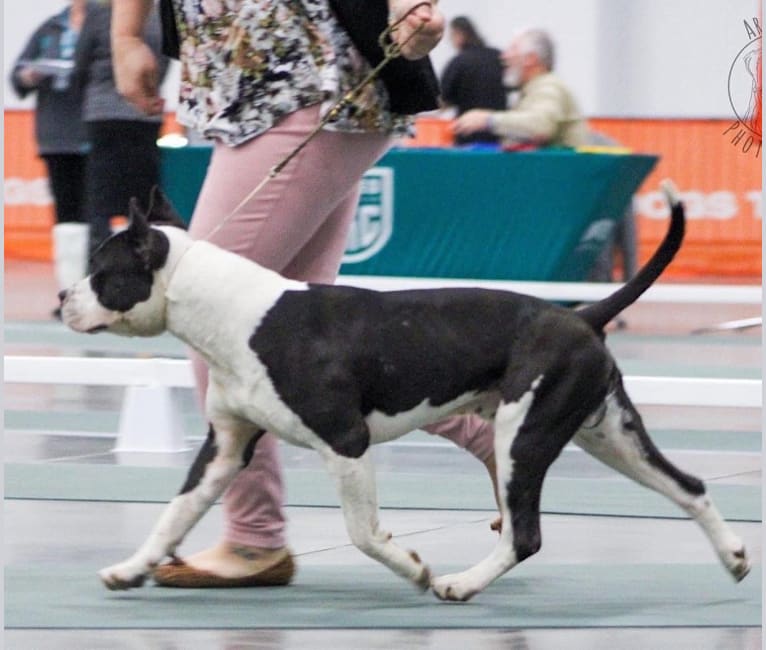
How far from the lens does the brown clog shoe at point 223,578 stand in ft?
15.0

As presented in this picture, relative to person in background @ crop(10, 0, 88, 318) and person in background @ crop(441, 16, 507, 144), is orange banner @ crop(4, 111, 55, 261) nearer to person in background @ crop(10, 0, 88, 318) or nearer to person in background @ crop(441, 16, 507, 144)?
person in background @ crop(441, 16, 507, 144)

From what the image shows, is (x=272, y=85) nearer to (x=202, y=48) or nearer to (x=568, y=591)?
(x=202, y=48)

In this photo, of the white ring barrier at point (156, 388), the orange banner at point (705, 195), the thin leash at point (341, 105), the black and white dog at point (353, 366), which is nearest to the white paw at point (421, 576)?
the black and white dog at point (353, 366)

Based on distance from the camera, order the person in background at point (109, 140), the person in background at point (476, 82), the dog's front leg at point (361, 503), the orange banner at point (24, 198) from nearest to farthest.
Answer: the dog's front leg at point (361, 503)
the person in background at point (109, 140)
the person in background at point (476, 82)
the orange banner at point (24, 198)

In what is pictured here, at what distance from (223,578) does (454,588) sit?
23.3 inches

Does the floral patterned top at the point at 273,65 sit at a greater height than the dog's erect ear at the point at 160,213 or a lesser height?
greater

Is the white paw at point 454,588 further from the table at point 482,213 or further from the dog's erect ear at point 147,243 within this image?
the table at point 482,213

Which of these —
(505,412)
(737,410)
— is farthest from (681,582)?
(737,410)

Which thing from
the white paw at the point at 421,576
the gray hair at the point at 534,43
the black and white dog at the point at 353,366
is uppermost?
the black and white dog at the point at 353,366

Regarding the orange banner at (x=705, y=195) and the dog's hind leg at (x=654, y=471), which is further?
the orange banner at (x=705, y=195)

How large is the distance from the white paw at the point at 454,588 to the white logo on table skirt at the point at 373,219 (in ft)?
22.5

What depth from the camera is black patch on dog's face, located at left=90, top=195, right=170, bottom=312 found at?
14.1 ft

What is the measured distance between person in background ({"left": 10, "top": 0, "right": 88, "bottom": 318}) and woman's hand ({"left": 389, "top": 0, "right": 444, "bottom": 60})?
665 cm

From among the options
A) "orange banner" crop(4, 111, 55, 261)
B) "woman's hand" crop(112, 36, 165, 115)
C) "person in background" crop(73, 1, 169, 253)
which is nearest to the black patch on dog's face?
"woman's hand" crop(112, 36, 165, 115)
